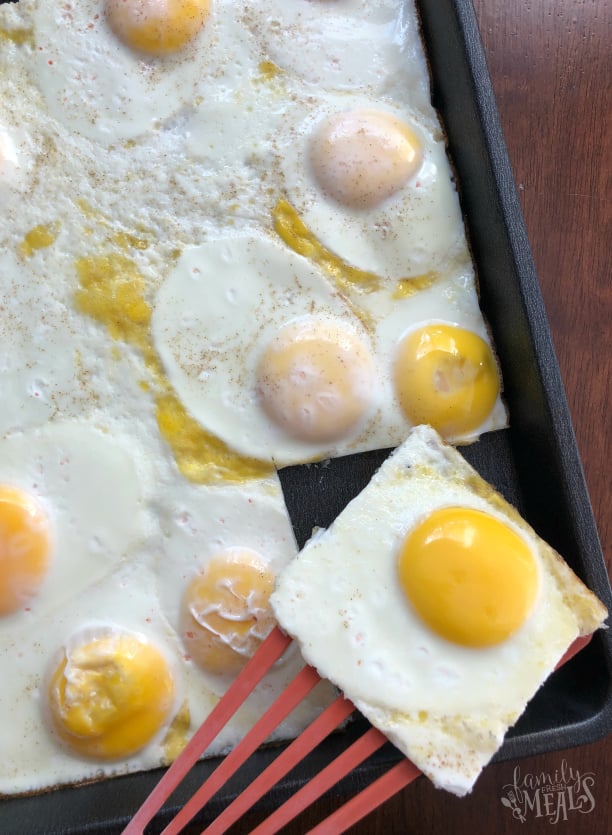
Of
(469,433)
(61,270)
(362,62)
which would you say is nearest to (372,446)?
(469,433)

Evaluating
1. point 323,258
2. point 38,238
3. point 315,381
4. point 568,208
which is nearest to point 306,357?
point 315,381

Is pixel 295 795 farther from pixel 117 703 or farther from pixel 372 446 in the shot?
pixel 372 446

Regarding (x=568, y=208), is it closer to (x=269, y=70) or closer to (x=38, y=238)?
(x=269, y=70)

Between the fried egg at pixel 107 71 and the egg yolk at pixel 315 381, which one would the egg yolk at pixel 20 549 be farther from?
the fried egg at pixel 107 71

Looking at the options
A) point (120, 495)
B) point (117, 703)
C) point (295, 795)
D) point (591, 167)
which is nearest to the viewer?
point (295, 795)

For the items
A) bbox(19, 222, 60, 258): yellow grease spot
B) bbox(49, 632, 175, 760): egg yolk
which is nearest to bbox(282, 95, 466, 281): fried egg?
bbox(19, 222, 60, 258): yellow grease spot
